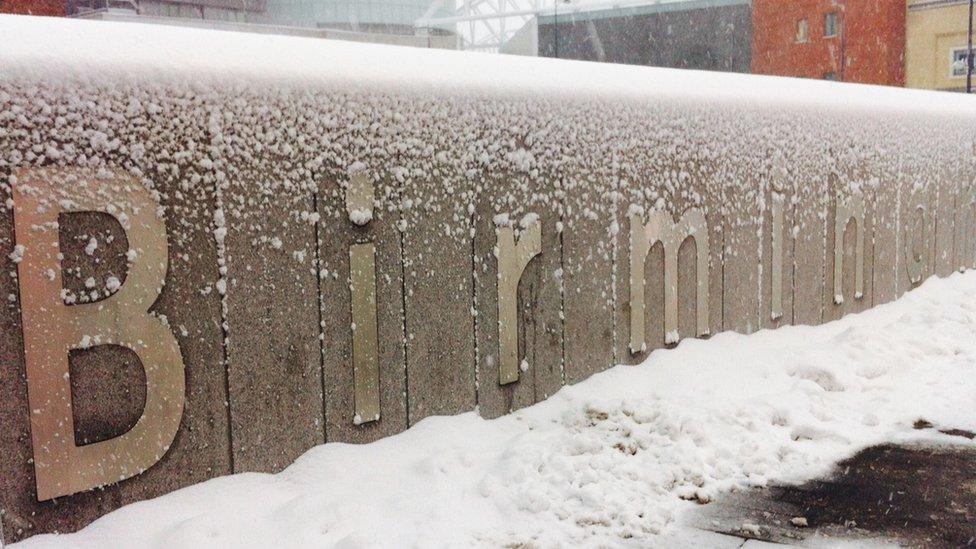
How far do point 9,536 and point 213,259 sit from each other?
1.06m

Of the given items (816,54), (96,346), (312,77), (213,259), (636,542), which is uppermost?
(816,54)

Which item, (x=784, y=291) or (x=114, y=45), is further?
(x=784, y=291)

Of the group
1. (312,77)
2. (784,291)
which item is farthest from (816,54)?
(312,77)

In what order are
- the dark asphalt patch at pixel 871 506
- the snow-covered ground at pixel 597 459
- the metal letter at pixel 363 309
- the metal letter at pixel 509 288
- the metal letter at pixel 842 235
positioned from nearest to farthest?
the snow-covered ground at pixel 597 459
the dark asphalt patch at pixel 871 506
the metal letter at pixel 363 309
the metal letter at pixel 509 288
the metal letter at pixel 842 235

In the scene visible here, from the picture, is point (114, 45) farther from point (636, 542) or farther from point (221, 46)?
point (636, 542)

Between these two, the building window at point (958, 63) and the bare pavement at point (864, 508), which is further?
the building window at point (958, 63)

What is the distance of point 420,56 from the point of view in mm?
3807

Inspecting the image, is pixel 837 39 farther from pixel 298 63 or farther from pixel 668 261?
pixel 298 63

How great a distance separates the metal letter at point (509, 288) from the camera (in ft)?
13.2

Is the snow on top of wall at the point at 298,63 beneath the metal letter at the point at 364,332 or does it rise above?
above

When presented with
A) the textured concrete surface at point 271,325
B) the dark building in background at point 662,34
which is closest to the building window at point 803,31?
the dark building in background at point 662,34

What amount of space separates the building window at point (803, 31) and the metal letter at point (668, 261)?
41777 millimetres

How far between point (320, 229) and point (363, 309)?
0.38 m

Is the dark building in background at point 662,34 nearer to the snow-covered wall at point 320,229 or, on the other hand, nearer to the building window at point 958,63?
the building window at point 958,63
